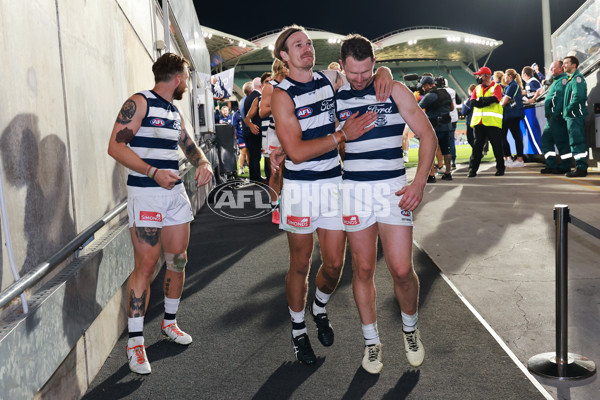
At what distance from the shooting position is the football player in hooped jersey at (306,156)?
10.5ft

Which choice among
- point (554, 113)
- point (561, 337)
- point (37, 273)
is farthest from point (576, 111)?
point (37, 273)

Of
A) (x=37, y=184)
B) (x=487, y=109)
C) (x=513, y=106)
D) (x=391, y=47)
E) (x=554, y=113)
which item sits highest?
(x=391, y=47)

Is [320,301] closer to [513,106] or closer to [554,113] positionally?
[554,113]

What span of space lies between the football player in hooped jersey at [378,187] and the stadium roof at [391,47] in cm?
4718

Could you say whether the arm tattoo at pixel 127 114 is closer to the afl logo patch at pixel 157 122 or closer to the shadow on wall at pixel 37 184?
the afl logo patch at pixel 157 122

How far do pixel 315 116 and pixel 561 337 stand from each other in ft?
6.32

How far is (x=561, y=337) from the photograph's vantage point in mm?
3186

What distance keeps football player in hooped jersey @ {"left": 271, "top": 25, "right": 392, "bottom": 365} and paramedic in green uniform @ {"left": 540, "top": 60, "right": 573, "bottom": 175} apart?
9.12 meters

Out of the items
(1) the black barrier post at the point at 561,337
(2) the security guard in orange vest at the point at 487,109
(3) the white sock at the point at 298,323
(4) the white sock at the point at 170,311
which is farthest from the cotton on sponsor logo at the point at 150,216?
(2) the security guard in orange vest at the point at 487,109

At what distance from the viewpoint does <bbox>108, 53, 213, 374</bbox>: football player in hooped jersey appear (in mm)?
3377

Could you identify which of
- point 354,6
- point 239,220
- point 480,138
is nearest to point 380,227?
point 239,220

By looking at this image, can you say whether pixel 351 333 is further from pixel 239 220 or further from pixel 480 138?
pixel 480 138

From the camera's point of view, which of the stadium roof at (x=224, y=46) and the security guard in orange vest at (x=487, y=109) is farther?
the stadium roof at (x=224, y=46)

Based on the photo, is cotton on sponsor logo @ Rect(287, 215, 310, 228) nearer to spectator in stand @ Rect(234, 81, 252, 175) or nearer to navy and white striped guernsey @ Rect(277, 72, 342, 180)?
navy and white striped guernsey @ Rect(277, 72, 342, 180)
